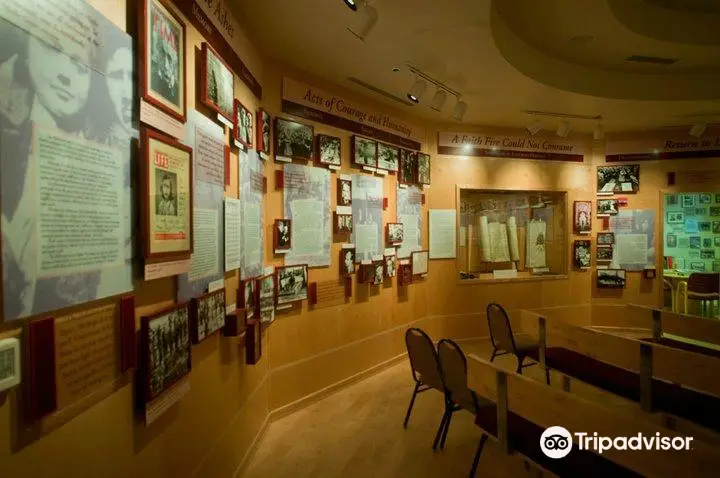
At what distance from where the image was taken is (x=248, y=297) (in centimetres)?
281

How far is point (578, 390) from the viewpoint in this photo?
156 inches

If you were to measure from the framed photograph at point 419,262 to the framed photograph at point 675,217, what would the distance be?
15.1 ft

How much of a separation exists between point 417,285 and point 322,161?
7.28 ft

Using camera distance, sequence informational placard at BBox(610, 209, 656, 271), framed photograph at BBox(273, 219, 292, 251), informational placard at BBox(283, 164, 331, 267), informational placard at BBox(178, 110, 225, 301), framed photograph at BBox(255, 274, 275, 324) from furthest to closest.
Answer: informational placard at BBox(610, 209, 656, 271)
informational placard at BBox(283, 164, 331, 267)
framed photograph at BBox(273, 219, 292, 251)
framed photograph at BBox(255, 274, 275, 324)
informational placard at BBox(178, 110, 225, 301)

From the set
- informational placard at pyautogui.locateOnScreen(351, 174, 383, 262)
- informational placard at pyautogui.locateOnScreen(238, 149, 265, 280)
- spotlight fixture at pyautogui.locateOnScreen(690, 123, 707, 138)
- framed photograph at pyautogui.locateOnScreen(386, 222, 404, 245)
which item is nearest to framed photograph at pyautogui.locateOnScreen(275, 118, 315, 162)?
informational placard at pyautogui.locateOnScreen(238, 149, 265, 280)

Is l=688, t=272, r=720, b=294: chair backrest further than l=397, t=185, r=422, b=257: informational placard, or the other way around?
l=688, t=272, r=720, b=294: chair backrest

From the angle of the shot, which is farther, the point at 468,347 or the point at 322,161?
the point at 468,347

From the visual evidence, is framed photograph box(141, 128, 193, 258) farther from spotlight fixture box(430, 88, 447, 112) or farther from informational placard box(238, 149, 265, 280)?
spotlight fixture box(430, 88, 447, 112)

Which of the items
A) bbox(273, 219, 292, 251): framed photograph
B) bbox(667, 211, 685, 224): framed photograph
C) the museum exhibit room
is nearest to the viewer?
the museum exhibit room

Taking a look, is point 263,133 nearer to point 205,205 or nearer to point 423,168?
point 205,205

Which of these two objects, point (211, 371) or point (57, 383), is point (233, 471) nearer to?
point (211, 371)

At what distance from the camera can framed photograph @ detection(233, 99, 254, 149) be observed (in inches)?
102

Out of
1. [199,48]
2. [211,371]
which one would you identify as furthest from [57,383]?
[199,48]

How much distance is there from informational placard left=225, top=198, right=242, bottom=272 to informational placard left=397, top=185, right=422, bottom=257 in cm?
255
